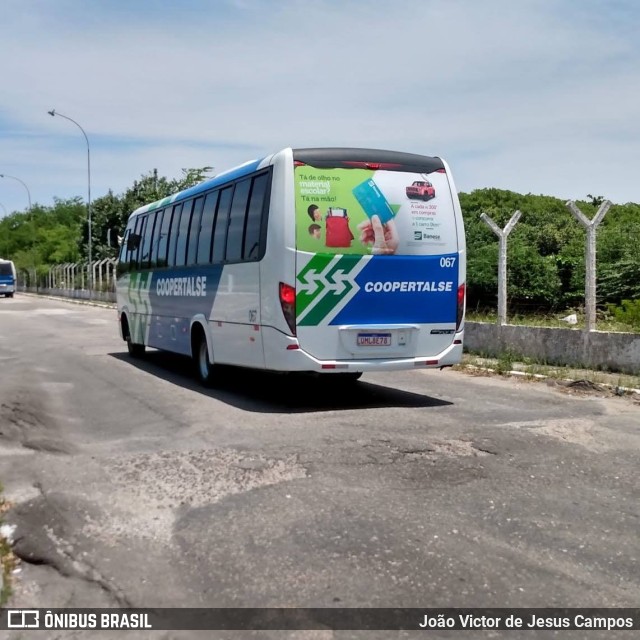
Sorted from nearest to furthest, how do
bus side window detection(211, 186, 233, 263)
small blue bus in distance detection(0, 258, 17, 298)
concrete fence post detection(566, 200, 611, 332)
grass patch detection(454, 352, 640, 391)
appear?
bus side window detection(211, 186, 233, 263), grass patch detection(454, 352, 640, 391), concrete fence post detection(566, 200, 611, 332), small blue bus in distance detection(0, 258, 17, 298)

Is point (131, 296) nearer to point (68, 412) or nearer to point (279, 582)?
point (68, 412)

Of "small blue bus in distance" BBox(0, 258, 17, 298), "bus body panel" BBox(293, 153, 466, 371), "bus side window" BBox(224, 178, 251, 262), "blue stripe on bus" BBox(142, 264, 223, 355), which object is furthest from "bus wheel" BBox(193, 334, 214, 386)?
"small blue bus in distance" BBox(0, 258, 17, 298)

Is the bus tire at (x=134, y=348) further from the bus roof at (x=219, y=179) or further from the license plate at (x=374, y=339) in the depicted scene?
the license plate at (x=374, y=339)

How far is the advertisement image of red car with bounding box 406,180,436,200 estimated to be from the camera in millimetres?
10047

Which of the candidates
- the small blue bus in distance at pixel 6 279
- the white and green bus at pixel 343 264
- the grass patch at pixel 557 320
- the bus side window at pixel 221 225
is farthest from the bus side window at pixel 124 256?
the small blue bus in distance at pixel 6 279

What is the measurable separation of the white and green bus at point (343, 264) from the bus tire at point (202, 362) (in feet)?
2.81

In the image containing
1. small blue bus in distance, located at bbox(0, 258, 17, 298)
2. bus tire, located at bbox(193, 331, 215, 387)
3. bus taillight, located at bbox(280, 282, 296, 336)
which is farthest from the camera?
small blue bus in distance, located at bbox(0, 258, 17, 298)

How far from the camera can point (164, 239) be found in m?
14.5

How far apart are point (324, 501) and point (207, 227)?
698 cm

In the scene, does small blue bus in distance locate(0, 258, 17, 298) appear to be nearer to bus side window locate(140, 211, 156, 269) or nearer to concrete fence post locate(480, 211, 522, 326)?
bus side window locate(140, 211, 156, 269)

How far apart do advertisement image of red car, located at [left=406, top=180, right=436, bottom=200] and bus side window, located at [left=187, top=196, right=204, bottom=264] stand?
12.0 ft

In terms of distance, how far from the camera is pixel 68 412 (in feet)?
31.9

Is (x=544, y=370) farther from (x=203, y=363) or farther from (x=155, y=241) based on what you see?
(x=155, y=241)

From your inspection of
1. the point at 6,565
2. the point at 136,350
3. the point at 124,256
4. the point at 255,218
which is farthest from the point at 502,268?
the point at 6,565
